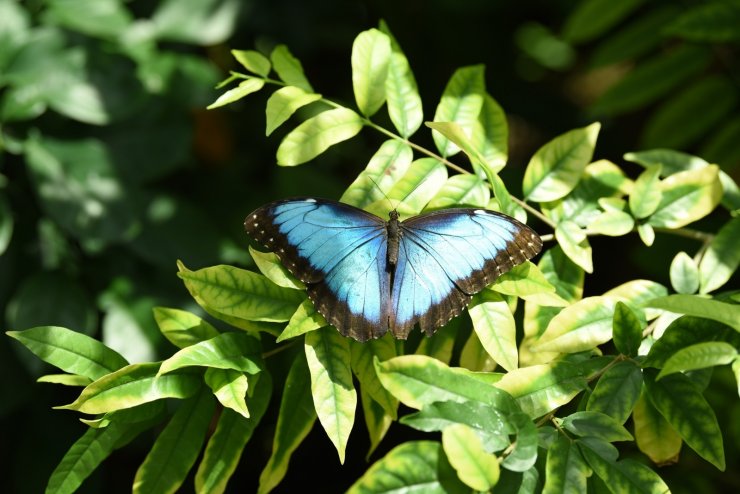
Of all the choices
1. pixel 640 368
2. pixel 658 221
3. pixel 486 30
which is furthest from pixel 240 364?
pixel 486 30

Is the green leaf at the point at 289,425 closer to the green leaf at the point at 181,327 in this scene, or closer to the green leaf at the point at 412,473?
the green leaf at the point at 181,327

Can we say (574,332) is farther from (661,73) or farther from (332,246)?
(661,73)

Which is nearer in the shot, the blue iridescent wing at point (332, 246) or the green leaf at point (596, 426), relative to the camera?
the green leaf at point (596, 426)

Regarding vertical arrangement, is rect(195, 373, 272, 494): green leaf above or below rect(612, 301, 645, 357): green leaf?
above

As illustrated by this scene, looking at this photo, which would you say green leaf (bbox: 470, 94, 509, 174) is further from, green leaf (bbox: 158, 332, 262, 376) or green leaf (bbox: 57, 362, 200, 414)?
green leaf (bbox: 57, 362, 200, 414)

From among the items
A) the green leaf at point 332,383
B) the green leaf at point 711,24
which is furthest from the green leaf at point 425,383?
the green leaf at point 711,24

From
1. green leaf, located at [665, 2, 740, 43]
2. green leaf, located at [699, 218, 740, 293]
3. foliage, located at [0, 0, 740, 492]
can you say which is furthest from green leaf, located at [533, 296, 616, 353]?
green leaf, located at [665, 2, 740, 43]
